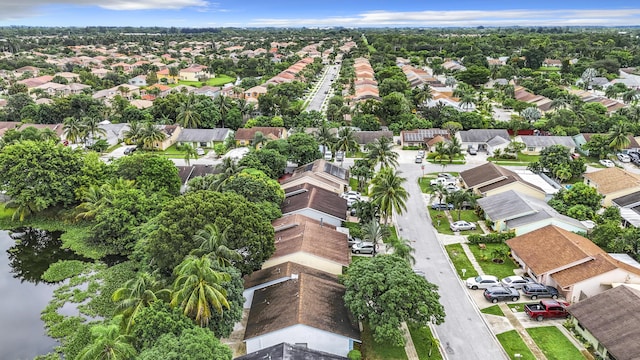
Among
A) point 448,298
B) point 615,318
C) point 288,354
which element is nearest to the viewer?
point 288,354

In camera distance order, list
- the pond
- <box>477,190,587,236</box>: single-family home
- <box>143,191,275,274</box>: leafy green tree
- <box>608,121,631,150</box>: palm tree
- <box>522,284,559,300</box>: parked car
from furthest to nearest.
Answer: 1. <box>608,121,631,150</box>: palm tree
2. <box>477,190,587,236</box>: single-family home
3. <box>522,284,559,300</box>: parked car
4. <box>143,191,275,274</box>: leafy green tree
5. the pond

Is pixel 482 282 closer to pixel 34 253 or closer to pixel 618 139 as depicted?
pixel 34 253

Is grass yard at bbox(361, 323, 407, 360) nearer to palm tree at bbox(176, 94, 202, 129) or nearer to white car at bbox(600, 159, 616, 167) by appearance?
white car at bbox(600, 159, 616, 167)

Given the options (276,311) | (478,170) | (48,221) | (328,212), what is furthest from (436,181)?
(48,221)

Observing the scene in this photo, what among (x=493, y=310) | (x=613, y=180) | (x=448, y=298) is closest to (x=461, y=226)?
(x=448, y=298)

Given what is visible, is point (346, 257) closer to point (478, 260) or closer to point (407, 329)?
point (407, 329)

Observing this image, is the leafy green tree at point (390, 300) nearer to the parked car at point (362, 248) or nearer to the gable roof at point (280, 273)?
the gable roof at point (280, 273)

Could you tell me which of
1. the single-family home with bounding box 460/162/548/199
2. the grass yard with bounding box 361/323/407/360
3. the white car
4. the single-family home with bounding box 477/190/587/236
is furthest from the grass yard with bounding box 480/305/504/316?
the white car
